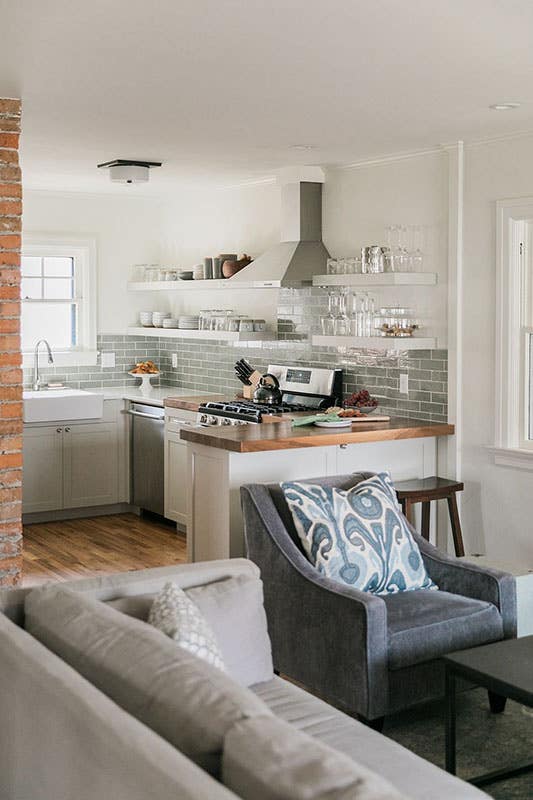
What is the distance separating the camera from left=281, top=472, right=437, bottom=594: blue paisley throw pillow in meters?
3.88

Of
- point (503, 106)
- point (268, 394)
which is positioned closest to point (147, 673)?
point (503, 106)

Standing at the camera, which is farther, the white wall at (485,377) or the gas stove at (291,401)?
the gas stove at (291,401)

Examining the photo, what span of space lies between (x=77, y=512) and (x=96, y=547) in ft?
3.35

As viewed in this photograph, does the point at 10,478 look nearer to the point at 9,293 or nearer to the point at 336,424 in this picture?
the point at 9,293

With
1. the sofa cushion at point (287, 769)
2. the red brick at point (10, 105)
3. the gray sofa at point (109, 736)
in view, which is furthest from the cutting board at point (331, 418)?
the sofa cushion at point (287, 769)

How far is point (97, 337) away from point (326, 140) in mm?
3466

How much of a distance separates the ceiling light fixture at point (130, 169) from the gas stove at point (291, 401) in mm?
1544

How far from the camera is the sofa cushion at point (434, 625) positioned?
357 cm

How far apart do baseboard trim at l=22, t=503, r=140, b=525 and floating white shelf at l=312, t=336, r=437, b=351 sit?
2.67 m

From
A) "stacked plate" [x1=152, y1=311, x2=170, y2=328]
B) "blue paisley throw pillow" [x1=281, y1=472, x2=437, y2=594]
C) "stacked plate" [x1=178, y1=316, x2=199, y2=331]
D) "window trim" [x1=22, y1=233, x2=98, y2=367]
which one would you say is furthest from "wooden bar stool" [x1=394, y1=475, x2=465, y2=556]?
"window trim" [x1=22, y1=233, x2=98, y2=367]

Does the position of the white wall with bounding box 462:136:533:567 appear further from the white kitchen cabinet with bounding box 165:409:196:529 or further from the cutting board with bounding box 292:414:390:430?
the white kitchen cabinet with bounding box 165:409:196:529

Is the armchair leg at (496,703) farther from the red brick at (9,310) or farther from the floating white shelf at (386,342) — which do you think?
the red brick at (9,310)

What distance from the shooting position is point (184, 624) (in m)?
2.46

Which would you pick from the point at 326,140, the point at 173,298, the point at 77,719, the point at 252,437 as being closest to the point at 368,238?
the point at 326,140
